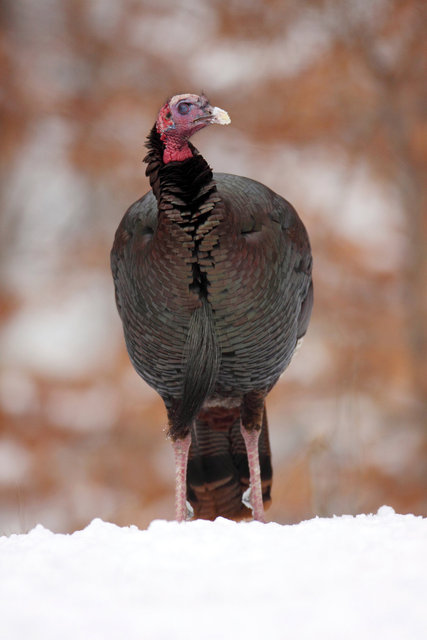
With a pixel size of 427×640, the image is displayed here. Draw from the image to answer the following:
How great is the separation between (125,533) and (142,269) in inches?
27.9

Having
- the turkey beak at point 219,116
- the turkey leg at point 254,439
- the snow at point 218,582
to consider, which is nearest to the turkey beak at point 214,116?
the turkey beak at point 219,116

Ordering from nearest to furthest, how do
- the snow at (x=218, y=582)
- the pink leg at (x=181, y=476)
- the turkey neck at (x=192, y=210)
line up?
the snow at (x=218, y=582), the turkey neck at (x=192, y=210), the pink leg at (x=181, y=476)

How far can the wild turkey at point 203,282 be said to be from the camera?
6.66 feet

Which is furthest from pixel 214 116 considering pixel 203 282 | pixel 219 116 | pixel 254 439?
pixel 254 439

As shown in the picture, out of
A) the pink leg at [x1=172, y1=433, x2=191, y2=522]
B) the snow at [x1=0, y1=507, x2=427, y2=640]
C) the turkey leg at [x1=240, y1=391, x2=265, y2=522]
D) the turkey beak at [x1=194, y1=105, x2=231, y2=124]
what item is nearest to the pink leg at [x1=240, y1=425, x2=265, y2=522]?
the turkey leg at [x1=240, y1=391, x2=265, y2=522]

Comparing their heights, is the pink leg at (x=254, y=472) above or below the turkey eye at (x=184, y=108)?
below

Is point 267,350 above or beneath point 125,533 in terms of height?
above

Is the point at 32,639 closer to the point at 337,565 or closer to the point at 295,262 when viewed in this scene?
the point at 337,565

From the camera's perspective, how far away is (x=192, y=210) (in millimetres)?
2031

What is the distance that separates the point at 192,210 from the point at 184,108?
28 centimetres

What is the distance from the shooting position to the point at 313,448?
2783 mm

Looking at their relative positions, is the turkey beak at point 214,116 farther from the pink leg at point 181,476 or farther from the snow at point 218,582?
the snow at point 218,582

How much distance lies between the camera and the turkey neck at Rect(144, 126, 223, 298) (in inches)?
79.3

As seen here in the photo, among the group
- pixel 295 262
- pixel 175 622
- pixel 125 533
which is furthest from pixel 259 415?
pixel 175 622
